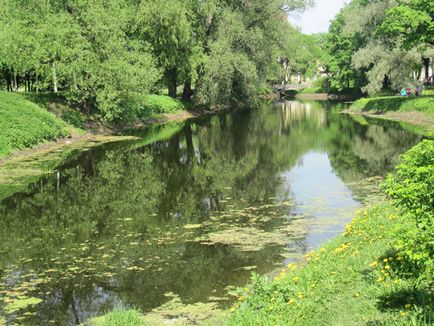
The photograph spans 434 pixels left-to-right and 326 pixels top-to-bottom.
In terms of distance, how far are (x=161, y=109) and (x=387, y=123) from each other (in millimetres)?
23879

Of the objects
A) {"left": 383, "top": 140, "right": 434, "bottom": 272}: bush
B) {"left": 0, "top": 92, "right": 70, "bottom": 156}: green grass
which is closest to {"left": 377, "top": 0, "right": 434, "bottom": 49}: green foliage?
{"left": 0, "top": 92, "right": 70, "bottom": 156}: green grass

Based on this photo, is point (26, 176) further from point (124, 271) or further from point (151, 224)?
point (124, 271)

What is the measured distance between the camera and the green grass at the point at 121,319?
31.0ft

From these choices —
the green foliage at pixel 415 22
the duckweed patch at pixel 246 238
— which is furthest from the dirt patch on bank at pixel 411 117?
the duckweed patch at pixel 246 238

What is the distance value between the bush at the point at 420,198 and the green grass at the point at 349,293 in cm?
25

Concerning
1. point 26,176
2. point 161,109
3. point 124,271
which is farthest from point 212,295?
point 161,109

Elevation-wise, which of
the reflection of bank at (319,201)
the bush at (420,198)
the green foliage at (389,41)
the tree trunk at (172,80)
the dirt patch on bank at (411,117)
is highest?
the green foliage at (389,41)

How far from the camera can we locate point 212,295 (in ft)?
36.0

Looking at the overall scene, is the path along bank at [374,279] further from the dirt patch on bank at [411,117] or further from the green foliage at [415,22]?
the green foliage at [415,22]

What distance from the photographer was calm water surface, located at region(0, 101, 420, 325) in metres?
11.5

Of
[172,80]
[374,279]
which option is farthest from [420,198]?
[172,80]

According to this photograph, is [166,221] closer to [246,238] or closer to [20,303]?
[246,238]

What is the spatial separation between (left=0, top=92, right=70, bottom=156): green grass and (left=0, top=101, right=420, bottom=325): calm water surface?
3.98 metres

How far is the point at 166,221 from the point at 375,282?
9.41m
